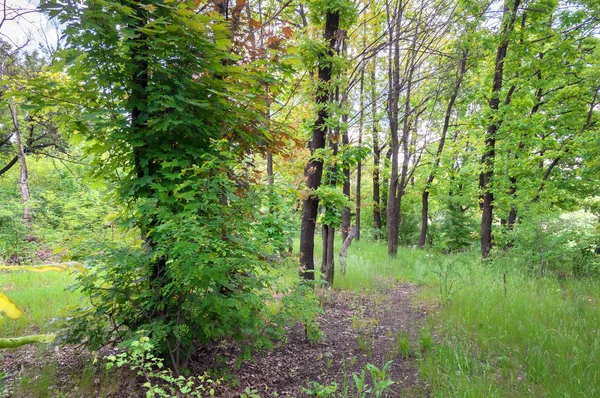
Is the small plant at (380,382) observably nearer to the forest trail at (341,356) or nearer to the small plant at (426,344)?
the forest trail at (341,356)

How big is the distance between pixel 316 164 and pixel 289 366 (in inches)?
128

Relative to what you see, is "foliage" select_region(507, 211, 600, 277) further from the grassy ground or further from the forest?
the forest

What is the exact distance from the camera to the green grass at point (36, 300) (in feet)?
12.4

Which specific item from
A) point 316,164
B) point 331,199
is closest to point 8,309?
point 331,199

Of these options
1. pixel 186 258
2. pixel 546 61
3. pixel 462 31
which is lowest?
pixel 186 258

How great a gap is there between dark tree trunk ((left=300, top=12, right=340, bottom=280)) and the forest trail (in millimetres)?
1112

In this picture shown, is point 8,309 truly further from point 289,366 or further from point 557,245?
point 557,245

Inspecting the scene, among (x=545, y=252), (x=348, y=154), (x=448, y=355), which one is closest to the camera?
(x=448, y=355)

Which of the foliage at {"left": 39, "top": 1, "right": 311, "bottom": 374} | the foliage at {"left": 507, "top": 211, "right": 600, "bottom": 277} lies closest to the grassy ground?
the foliage at {"left": 507, "top": 211, "right": 600, "bottom": 277}

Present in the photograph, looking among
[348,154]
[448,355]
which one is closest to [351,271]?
[348,154]

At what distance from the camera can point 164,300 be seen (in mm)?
Result: 2662

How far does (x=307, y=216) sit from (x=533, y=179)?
27.7 feet

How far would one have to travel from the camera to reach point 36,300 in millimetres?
4750

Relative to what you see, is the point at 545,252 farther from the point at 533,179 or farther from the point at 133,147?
the point at 133,147
